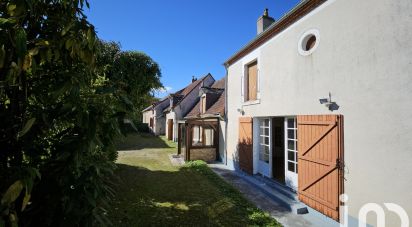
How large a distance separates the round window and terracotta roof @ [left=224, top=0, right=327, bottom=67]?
64 cm

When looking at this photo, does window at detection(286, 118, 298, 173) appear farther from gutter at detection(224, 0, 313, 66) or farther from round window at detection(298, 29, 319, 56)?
gutter at detection(224, 0, 313, 66)

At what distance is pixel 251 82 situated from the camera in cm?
1029

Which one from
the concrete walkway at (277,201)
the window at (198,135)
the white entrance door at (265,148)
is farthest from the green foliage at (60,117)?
the window at (198,135)

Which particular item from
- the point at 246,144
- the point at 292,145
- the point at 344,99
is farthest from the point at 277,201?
the point at 344,99

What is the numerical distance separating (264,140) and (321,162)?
11.5 ft

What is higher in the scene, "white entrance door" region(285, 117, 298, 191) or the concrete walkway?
"white entrance door" region(285, 117, 298, 191)

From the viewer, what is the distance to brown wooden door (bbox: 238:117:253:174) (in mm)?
9883

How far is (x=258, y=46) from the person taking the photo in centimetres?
946

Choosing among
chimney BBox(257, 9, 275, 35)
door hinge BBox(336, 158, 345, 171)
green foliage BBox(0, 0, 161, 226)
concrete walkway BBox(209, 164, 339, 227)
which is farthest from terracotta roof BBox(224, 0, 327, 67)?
green foliage BBox(0, 0, 161, 226)

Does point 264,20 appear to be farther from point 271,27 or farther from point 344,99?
point 344,99

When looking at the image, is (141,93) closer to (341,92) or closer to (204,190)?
(204,190)

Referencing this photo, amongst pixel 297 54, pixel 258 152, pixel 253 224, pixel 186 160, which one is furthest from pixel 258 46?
pixel 186 160

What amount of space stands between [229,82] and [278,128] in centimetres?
342

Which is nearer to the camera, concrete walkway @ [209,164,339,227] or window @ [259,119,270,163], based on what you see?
concrete walkway @ [209,164,339,227]
